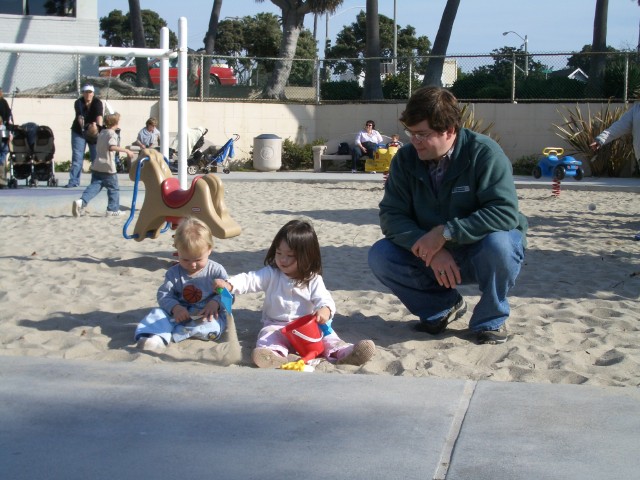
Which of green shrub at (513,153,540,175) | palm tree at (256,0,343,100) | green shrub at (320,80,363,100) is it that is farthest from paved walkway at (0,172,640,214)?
palm tree at (256,0,343,100)

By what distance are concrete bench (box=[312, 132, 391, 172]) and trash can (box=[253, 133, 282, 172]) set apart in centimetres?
105

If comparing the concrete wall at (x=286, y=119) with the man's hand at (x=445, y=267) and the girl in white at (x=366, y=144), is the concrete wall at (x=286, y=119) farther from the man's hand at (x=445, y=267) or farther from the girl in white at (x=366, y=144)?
the man's hand at (x=445, y=267)

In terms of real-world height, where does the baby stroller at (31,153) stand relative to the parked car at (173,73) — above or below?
below

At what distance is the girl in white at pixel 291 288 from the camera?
4680mm

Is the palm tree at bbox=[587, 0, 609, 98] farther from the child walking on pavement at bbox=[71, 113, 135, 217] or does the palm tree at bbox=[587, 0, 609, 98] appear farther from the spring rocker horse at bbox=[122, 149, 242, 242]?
the spring rocker horse at bbox=[122, 149, 242, 242]

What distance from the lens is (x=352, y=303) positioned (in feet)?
20.1

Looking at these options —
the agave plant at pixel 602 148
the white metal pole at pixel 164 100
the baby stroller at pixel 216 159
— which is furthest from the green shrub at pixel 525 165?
the white metal pole at pixel 164 100

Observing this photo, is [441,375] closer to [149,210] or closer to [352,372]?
[352,372]

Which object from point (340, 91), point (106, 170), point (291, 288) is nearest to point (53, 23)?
point (340, 91)

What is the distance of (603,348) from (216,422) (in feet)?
8.25

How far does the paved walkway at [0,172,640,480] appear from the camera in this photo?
285 cm

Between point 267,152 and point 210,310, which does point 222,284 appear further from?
point 267,152

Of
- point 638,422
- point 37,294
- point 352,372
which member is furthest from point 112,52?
point 638,422

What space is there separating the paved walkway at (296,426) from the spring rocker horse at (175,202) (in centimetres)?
330
